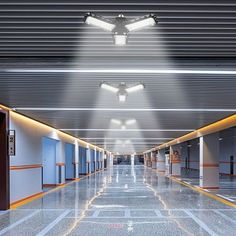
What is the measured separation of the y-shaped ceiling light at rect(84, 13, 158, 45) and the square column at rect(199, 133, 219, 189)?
1605 centimetres

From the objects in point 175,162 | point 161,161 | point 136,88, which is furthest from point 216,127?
point 161,161

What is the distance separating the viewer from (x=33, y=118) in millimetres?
15844

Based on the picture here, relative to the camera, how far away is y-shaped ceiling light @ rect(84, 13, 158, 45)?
4891 mm

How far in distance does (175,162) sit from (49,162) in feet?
47.4

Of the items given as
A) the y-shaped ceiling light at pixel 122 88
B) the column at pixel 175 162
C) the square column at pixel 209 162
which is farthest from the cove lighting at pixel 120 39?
the column at pixel 175 162

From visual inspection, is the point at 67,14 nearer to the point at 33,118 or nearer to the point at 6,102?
the point at 6,102

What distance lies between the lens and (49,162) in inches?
867

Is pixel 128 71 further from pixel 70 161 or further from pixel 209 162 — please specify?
pixel 70 161

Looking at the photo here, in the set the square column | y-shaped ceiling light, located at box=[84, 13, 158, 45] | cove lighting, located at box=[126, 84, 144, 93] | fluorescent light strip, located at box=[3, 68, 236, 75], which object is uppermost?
y-shaped ceiling light, located at box=[84, 13, 158, 45]

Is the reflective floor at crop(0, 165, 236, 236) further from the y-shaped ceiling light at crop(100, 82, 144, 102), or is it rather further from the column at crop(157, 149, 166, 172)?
the column at crop(157, 149, 166, 172)

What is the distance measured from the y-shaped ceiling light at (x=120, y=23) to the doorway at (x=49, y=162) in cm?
1681

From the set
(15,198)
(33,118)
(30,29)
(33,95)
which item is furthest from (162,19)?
(33,118)

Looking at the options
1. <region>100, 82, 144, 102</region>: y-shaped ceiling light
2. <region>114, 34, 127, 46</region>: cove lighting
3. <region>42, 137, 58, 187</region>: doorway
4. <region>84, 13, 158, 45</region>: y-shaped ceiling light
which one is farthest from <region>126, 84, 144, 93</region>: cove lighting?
<region>42, 137, 58, 187</region>: doorway

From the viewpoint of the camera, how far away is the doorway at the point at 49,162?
2170 centimetres
